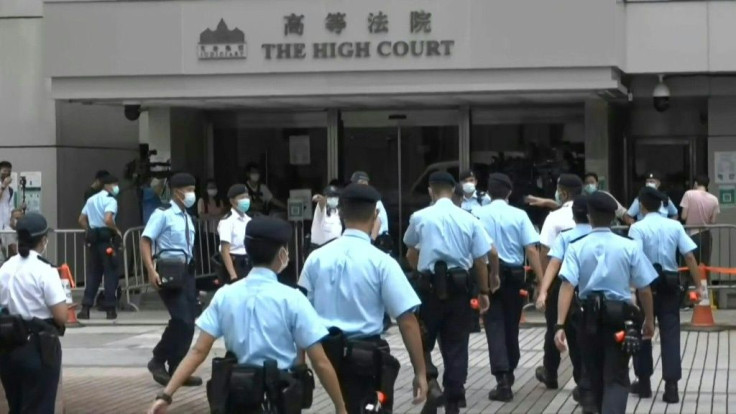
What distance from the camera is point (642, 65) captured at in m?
18.7

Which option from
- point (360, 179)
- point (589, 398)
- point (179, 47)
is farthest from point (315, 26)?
point (589, 398)

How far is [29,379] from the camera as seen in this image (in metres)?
8.83

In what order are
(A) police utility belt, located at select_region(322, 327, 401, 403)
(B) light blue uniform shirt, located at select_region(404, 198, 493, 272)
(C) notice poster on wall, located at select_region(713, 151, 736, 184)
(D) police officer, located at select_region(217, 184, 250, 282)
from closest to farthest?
(A) police utility belt, located at select_region(322, 327, 401, 403), (B) light blue uniform shirt, located at select_region(404, 198, 493, 272), (D) police officer, located at select_region(217, 184, 250, 282), (C) notice poster on wall, located at select_region(713, 151, 736, 184)

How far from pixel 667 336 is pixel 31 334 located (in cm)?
544

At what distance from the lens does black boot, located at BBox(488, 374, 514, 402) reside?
11734 millimetres

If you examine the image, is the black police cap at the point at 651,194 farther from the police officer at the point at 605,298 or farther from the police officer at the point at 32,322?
the police officer at the point at 32,322

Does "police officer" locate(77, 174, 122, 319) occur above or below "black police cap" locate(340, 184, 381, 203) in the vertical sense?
below

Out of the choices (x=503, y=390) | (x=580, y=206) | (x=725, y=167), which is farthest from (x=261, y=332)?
(x=725, y=167)

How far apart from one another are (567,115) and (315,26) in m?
4.55

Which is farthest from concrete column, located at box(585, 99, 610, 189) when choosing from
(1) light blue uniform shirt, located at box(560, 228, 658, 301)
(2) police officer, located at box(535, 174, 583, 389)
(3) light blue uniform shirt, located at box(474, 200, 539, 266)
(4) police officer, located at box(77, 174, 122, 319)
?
(1) light blue uniform shirt, located at box(560, 228, 658, 301)

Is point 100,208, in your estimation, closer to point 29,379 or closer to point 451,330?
point 451,330

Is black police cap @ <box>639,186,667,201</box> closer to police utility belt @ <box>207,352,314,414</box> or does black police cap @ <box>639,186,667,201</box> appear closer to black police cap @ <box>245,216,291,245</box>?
black police cap @ <box>245,216,291,245</box>

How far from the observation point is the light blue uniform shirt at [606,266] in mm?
9398

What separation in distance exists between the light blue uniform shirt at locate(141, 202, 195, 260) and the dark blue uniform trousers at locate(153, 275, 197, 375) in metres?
0.29
